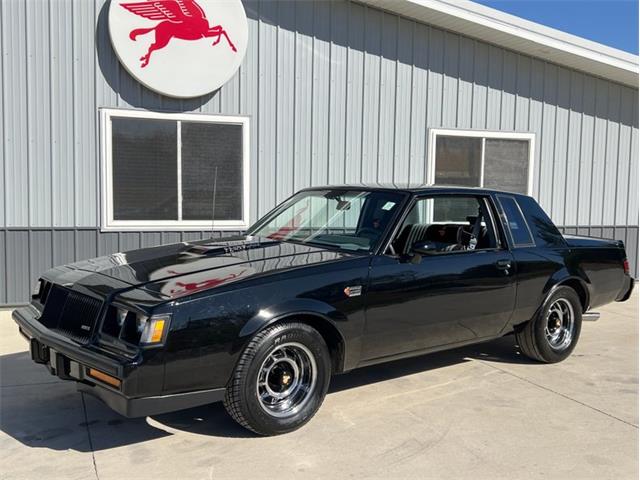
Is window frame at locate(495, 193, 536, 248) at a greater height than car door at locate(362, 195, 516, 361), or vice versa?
window frame at locate(495, 193, 536, 248)

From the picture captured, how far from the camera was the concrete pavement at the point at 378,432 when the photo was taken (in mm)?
3576

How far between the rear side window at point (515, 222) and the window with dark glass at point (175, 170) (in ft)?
13.5

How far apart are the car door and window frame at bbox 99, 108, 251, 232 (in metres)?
3.35

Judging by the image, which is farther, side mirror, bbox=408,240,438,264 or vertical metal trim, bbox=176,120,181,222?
vertical metal trim, bbox=176,120,181,222

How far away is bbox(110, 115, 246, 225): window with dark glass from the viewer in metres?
8.02

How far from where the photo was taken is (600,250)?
20.2 feet

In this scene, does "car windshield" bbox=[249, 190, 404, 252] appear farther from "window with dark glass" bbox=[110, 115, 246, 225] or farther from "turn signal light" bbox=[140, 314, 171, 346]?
"window with dark glass" bbox=[110, 115, 246, 225]

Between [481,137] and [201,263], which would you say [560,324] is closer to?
[201,263]

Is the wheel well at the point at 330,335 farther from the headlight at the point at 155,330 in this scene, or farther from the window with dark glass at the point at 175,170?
the window with dark glass at the point at 175,170

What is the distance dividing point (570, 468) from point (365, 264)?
1833mm

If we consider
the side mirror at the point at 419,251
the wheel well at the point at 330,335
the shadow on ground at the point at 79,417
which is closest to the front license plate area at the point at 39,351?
the shadow on ground at the point at 79,417

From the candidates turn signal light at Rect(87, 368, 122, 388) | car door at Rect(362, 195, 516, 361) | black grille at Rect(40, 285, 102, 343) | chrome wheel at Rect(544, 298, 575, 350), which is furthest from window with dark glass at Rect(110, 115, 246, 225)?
turn signal light at Rect(87, 368, 122, 388)

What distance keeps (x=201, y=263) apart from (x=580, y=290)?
3.87 metres

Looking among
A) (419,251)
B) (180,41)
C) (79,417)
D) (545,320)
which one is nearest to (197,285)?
(79,417)
